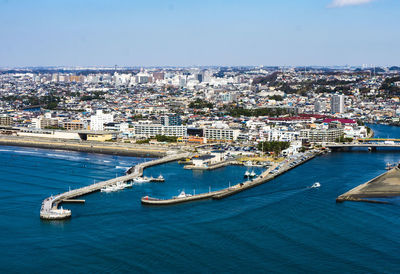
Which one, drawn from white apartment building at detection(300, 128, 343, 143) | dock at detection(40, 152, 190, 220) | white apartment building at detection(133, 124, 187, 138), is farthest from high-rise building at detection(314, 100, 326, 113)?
dock at detection(40, 152, 190, 220)

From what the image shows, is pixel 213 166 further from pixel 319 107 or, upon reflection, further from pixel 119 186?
pixel 319 107

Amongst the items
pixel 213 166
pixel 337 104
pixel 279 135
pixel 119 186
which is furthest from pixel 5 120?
pixel 337 104

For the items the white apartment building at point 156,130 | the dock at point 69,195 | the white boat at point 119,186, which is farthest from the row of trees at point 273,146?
the white boat at point 119,186

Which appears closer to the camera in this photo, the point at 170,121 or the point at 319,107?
the point at 170,121

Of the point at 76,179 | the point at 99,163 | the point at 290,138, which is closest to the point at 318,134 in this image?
the point at 290,138

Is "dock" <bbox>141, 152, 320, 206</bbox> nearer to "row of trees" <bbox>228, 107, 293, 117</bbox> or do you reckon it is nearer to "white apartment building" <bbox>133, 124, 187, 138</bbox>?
"white apartment building" <bbox>133, 124, 187, 138</bbox>
